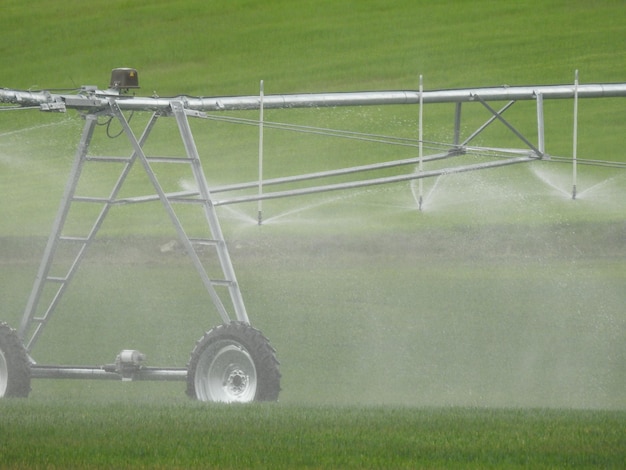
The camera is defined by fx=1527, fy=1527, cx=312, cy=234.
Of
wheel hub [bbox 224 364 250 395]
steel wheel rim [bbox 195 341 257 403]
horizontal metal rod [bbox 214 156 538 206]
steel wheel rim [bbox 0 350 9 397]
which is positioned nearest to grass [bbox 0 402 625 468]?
steel wheel rim [bbox 195 341 257 403]

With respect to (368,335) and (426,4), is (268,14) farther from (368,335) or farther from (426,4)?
(368,335)

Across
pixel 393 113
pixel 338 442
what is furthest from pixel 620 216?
pixel 338 442

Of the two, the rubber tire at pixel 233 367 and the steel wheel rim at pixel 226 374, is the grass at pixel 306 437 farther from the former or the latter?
the steel wheel rim at pixel 226 374

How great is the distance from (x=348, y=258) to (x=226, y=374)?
11.8m

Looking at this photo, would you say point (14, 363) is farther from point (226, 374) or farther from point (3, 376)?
point (226, 374)

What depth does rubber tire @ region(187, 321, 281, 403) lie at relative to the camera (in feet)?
35.2

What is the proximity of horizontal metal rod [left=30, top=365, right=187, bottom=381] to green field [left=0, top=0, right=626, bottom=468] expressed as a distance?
8.9 inches

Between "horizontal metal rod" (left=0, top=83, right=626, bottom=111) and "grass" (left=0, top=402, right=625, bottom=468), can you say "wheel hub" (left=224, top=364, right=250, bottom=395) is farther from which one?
"horizontal metal rod" (left=0, top=83, right=626, bottom=111)

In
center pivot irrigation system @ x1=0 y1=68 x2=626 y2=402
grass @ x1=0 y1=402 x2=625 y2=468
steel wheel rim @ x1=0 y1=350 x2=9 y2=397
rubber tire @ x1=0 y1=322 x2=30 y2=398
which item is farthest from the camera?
steel wheel rim @ x1=0 y1=350 x2=9 y2=397

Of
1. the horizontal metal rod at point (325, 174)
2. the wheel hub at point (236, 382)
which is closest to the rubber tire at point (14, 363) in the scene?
the wheel hub at point (236, 382)

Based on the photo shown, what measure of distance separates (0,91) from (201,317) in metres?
7.38

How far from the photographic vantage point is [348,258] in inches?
899

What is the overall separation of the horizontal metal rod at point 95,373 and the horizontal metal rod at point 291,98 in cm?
197

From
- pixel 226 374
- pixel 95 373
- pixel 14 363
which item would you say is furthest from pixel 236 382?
pixel 14 363
